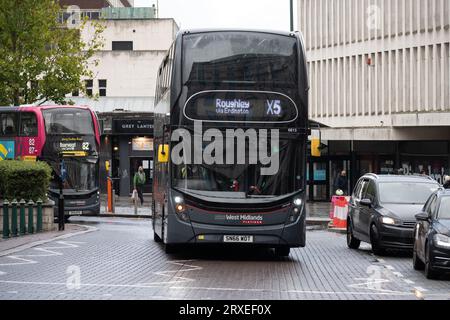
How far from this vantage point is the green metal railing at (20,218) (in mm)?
22917

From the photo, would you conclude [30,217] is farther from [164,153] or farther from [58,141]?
[58,141]

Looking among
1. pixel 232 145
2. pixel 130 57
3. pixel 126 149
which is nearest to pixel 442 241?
pixel 232 145

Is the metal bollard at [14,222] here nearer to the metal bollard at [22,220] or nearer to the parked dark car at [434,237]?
the metal bollard at [22,220]

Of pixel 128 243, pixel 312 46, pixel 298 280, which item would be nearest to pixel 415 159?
pixel 312 46

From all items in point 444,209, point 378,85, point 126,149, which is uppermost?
point 378,85

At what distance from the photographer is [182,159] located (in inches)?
695

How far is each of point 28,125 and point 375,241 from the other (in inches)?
676

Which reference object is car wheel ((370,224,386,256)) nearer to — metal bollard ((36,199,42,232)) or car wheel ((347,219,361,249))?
car wheel ((347,219,361,249))

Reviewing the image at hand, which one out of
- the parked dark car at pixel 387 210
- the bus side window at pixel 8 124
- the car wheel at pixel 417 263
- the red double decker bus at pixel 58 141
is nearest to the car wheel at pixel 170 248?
the parked dark car at pixel 387 210

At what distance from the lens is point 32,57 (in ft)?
140

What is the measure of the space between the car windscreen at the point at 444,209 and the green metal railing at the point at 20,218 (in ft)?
37.2

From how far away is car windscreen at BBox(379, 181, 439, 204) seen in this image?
1994 cm

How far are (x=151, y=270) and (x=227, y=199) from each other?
2.43 meters

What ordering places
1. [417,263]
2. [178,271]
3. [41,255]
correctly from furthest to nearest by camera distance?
[41,255] → [417,263] → [178,271]
